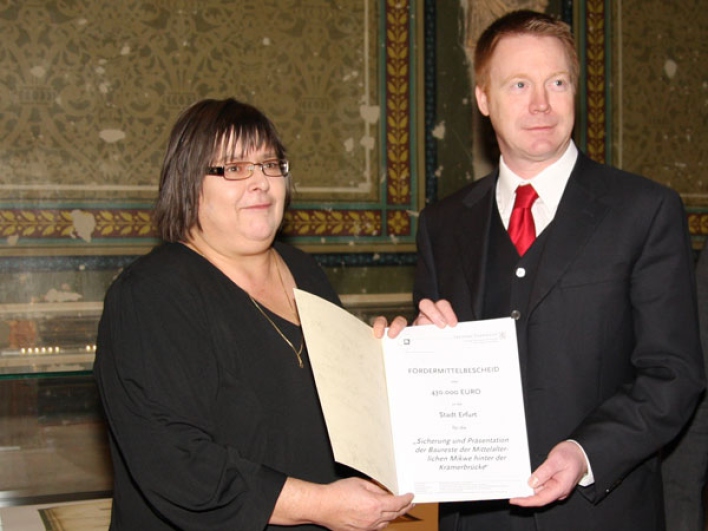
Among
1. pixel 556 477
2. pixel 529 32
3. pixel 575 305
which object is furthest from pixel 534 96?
pixel 556 477

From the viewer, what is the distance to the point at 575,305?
1.90m

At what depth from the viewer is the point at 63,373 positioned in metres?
2.22

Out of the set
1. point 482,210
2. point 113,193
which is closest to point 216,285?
point 482,210

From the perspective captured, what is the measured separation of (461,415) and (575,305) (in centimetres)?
34

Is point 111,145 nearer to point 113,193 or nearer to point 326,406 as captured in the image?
point 113,193

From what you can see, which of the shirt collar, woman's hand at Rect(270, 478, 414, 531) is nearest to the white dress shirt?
the shirt collar

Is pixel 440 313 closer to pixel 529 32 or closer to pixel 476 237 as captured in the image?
pixel 476 237

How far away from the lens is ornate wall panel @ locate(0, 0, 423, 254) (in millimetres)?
4324

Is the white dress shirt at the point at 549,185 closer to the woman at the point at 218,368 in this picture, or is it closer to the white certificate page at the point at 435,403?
the white certificate page at the point at 435,403

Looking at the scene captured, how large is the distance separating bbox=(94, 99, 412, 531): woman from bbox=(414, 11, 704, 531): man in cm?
31

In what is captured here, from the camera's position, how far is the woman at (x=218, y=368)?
1782 mm

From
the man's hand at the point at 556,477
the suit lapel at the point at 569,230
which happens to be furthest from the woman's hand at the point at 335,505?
the suit lapel at the point at 569,230

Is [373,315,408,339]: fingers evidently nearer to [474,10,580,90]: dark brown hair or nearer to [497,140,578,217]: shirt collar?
[497,140,578,217]: shirt collar

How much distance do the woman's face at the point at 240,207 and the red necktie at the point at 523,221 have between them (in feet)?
1.81
